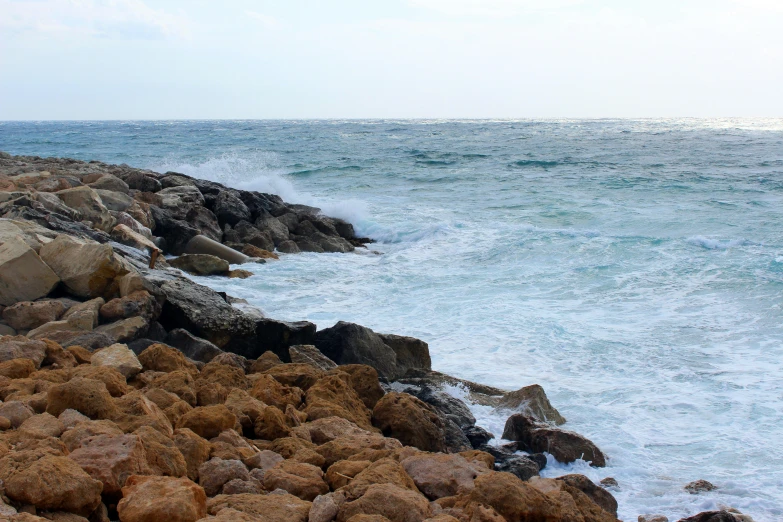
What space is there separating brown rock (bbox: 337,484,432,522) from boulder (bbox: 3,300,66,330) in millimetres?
3453

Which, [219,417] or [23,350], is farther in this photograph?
[23,350]

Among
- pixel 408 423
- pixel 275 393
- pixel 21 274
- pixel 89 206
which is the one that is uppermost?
pixel 89 206

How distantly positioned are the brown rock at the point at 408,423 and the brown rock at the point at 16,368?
2.01 meters

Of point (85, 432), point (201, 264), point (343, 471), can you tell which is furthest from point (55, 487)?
point (201, 264)

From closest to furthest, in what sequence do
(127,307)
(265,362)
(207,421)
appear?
(207,421) → (265,362) → (127,307)

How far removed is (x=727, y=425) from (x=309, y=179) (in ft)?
63.5

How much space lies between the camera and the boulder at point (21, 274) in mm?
5258

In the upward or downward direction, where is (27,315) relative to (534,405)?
upward

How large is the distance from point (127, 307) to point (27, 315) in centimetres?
71

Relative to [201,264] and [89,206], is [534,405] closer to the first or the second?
[201,264]

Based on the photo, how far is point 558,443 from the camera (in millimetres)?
4430

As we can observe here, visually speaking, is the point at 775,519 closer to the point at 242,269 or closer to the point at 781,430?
the point at 781,430

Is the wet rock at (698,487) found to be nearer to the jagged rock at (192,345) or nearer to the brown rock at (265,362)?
the brown rock at (265,362)

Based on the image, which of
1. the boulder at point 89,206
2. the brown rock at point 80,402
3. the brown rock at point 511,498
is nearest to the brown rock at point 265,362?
the brown rock at point 80,402
